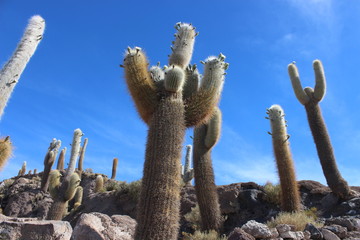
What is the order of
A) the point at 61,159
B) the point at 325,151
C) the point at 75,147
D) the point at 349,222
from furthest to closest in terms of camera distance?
1. the point at 61,159
2. the point at 75,147
3. the point at 325,151
4. the point at 349,222

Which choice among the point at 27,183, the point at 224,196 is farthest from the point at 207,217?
the point at 27,183

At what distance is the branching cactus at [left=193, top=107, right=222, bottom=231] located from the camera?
9.95 m

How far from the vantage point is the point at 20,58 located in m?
6.34

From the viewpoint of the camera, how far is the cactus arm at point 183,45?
7.54 meters

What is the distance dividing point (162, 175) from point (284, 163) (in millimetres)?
6243

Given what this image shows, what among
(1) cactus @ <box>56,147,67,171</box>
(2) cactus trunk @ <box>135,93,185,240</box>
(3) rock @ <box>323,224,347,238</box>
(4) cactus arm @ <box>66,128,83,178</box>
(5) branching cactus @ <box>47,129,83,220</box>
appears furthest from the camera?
(1) cactus @ <box>56,147,67,171</box>

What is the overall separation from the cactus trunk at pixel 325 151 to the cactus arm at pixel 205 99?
6566 mm

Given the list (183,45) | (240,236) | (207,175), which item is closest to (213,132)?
(207,175)

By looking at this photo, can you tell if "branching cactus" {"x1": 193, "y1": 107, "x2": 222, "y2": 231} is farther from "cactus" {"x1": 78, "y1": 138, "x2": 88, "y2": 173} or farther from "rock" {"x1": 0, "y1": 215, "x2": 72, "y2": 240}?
"cactus" {"x1": 78, "y1": 138, "x2": 88, "y2": 173}

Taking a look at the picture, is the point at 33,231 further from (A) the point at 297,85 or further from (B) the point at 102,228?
(A) the point at 297,85

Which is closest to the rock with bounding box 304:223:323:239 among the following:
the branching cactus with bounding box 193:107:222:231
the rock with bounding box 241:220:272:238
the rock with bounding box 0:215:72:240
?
the rock with bounding box 241:220:272:238

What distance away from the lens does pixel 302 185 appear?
12.9 metres

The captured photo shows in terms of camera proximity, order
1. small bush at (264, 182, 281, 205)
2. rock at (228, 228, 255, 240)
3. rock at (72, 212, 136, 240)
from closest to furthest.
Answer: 1. rock at (228, 228, 255, 240)
2. rock at (72, 212, 136, 240)
3. small bush at (264, 182, 281, 205)

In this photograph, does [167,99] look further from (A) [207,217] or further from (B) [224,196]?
(B) [224,196]
